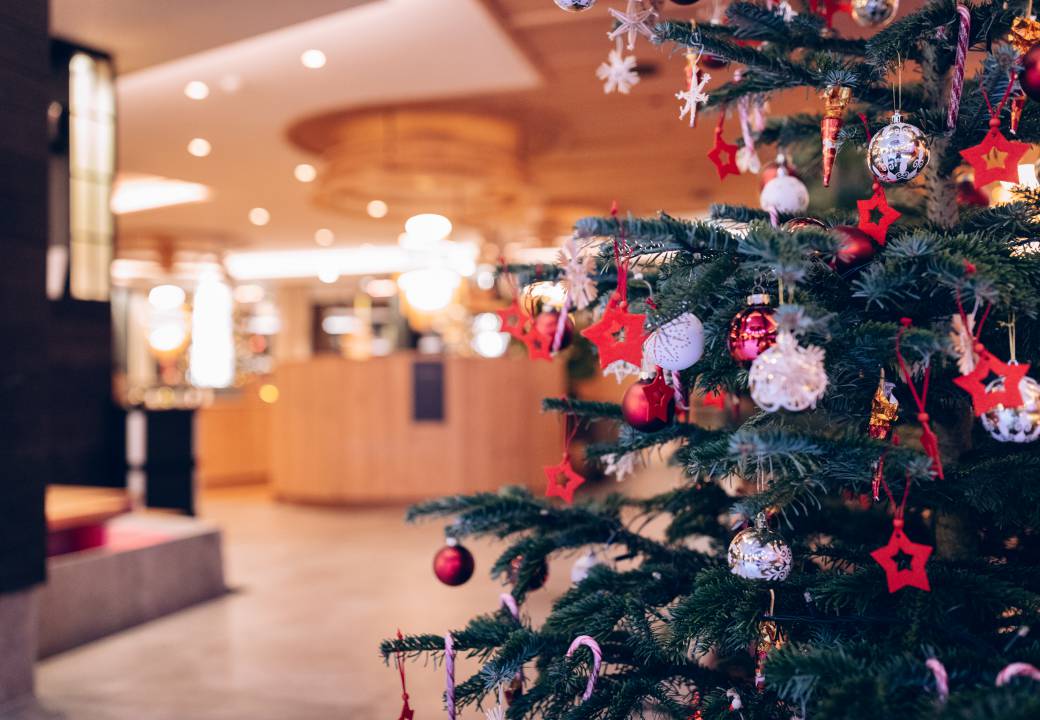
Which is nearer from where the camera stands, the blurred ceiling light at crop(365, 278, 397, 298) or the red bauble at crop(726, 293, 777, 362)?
the red bauble at crop(726, 293, 777, 362)

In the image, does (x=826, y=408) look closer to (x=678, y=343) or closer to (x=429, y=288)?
(x=678, y=343)

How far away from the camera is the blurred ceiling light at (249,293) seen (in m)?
13.8

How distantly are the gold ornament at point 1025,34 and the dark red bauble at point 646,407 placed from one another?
0.63 meters

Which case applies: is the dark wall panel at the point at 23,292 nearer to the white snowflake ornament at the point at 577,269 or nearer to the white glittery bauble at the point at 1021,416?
the white snowflake ornament at the point at 577,269

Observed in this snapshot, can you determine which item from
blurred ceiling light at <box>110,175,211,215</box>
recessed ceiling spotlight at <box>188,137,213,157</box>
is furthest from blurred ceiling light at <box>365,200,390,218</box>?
blurred ceiling light at <box>110,175,211,215</box>

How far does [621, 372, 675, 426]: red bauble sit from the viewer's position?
116 cm

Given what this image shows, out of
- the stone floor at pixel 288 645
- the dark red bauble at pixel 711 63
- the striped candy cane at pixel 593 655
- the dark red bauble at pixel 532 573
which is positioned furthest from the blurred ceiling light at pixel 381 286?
the striped candy cane at pixel 593 655

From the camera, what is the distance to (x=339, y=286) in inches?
538

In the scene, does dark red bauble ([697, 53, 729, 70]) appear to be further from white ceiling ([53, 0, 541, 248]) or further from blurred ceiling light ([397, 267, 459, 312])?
blurred ceiling light ([397, 267, 459, 312])

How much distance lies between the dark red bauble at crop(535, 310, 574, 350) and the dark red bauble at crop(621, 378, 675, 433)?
0.24 metres

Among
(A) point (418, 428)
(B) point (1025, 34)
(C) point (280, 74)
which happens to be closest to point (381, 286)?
(A) point (418, 428)

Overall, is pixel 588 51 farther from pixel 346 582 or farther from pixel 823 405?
pixel 823 405

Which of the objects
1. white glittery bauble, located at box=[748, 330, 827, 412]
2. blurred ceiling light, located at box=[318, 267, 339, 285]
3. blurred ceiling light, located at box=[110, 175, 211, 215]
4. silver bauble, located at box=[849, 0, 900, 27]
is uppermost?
blurred ceiling light, located at box=[110, 175, 211, 215]

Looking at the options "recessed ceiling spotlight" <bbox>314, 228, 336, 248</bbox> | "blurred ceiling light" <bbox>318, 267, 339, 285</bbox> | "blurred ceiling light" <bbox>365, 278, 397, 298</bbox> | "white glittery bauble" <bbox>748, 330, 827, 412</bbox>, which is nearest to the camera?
"white glittery bauble" <bbox>748, 330, 827, 412</bbox>
